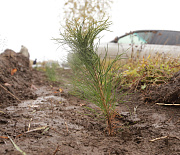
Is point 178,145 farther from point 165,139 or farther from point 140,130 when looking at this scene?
point 140,130

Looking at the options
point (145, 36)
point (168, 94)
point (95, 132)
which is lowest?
point (95, 132)

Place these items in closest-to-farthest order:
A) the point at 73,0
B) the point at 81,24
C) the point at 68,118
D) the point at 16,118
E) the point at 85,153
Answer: the point at 85,153 < the point at 81,24 < the point at 16,118 < the point at 68,118 < the point at 73,0

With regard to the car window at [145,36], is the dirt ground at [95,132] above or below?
below

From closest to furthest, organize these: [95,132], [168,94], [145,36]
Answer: [95,132], [168,94], [145,36]

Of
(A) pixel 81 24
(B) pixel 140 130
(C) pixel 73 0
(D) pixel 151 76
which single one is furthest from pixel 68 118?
(C) pixel 73 0

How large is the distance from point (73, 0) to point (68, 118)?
10527 mm

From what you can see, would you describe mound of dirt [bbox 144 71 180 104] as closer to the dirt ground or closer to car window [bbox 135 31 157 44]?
the dirt ground

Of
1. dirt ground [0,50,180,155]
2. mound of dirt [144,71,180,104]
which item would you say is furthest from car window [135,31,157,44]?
dirt ground [0,50,180,155]

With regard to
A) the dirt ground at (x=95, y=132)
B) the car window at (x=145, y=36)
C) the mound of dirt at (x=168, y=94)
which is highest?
the car window at (x=145, y=36)

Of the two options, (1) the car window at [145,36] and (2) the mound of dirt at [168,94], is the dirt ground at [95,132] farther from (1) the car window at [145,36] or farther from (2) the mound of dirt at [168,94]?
(1) the car window at [145,36]

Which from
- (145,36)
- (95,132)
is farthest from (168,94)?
(145,36)

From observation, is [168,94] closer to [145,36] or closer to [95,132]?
[95,132]

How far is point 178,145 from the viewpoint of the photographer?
1.30 m

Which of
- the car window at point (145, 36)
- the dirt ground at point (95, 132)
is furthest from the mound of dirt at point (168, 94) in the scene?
the car window at point (145, 36)
